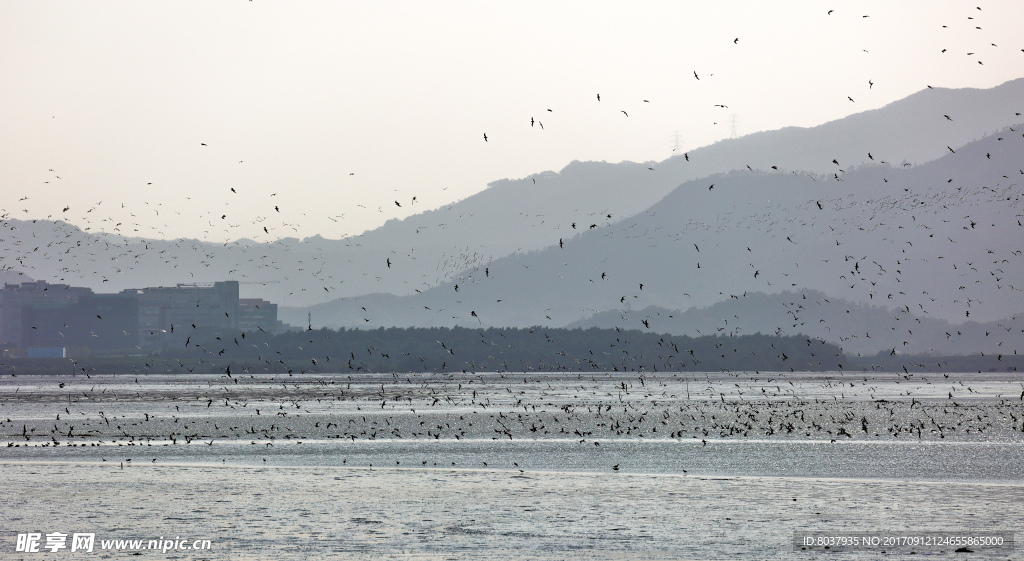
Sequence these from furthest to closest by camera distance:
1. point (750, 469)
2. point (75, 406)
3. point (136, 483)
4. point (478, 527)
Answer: point (75, 406)
point (750, 469)
point (136, 483)
point (478, 527)

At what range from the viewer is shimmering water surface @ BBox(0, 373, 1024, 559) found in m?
20.5

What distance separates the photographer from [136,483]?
94.8 feet

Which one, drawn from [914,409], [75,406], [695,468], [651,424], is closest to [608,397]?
[914,409]

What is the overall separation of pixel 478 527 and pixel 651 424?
30473mm

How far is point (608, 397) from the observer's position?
274 feet

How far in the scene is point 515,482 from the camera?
28.9m

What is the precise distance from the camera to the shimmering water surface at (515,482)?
20547mm

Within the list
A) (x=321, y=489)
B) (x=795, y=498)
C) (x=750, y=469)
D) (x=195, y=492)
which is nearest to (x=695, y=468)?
(x=750, y=469)

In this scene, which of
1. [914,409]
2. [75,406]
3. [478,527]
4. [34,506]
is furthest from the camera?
Answer: [75,406]

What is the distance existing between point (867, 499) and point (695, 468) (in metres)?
7.77

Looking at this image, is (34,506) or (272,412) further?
(272,412)

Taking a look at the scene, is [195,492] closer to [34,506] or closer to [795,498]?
[34,506]

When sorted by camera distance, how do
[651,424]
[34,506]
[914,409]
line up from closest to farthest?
[34,506] < [651,424] < [914,409]

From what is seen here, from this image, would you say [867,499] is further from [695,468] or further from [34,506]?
[34,506]
